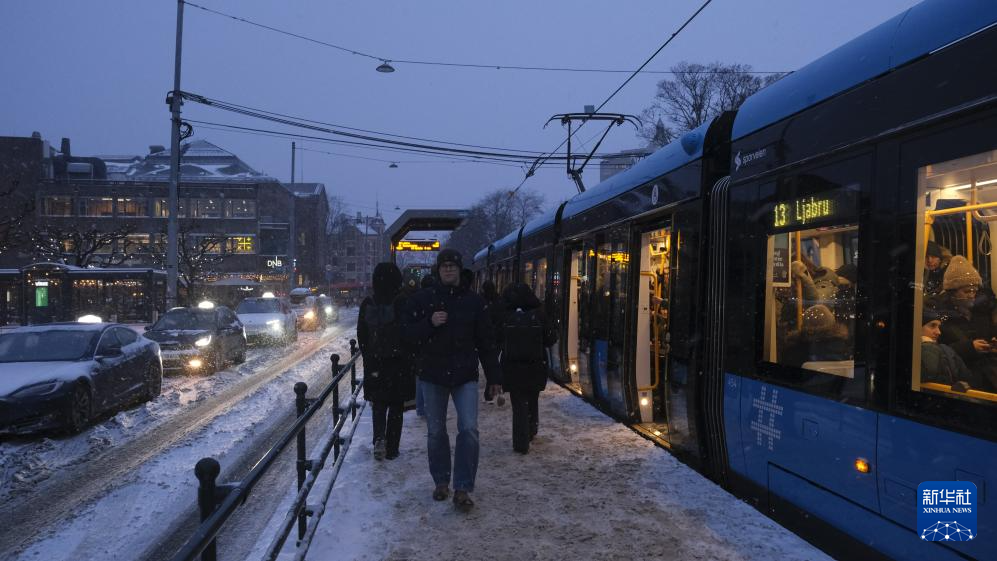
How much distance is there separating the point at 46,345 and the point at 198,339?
520cm

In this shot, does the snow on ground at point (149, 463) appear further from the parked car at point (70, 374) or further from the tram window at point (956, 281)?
the tram window at point (956, 281)

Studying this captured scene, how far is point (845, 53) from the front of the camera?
4254mm

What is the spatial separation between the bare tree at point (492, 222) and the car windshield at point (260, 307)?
51.6m

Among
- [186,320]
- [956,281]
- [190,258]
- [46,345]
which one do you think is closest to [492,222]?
[190,258]

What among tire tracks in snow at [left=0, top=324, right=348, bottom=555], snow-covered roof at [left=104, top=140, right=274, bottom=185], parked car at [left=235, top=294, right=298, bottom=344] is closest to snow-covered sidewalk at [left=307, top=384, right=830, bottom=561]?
tire tracks in snow at [left=0, top=324, right=348, bottom=555]

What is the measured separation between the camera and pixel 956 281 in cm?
327

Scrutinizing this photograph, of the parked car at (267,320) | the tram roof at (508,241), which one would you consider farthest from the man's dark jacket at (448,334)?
the parked car at (267,320)

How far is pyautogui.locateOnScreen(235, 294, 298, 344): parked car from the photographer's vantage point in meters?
22.5

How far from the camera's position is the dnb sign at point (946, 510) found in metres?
3.01

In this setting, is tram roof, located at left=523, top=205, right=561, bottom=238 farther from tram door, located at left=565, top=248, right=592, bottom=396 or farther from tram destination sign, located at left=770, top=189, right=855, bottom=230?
tram destination sign, located at left=770, top=189, right=855, bottom=230

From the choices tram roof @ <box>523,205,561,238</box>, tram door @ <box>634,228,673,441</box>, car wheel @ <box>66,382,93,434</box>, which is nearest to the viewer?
tram door @ <box>634,228,673,441</box>

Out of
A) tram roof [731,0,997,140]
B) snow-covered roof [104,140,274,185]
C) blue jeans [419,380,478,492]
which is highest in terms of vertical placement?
snow-covered roof [104,140,274,185]

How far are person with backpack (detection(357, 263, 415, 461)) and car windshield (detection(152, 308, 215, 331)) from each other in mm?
11580

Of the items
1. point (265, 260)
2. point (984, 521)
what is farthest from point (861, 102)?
point (265, 260)
